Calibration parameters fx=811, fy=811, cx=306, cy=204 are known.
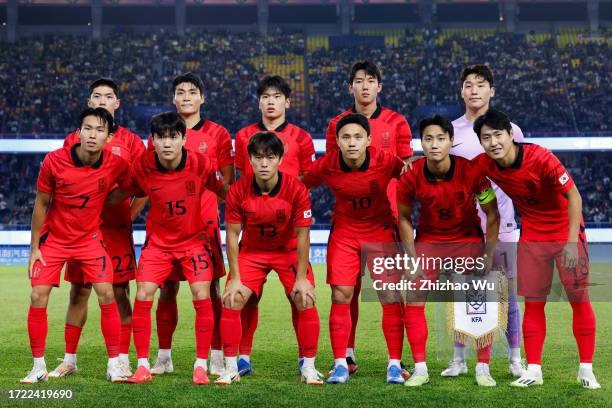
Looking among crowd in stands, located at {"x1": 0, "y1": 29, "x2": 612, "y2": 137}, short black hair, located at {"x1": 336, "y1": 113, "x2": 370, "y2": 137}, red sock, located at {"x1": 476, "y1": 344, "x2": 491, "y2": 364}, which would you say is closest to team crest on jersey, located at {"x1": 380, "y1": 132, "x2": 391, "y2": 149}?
short black hair, located at {"x1": 336, "y1": 113, "x2": 370, "y2": 137}

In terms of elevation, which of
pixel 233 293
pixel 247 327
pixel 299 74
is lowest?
pixel 247 327

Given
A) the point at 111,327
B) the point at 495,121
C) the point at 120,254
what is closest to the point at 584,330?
the point at 495,121

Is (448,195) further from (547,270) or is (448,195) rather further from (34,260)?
(34,260)

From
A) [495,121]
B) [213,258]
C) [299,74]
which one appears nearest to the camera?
[495,121]

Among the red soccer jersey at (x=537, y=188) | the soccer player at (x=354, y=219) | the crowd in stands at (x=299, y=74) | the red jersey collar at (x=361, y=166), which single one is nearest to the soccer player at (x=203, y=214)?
the soccer player at (x=354, y=219)

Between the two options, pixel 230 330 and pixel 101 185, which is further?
pixel 101 185

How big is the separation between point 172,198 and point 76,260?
0.81 m

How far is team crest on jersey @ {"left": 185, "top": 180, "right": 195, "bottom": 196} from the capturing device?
231 inches

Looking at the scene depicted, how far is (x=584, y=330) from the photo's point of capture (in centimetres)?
554

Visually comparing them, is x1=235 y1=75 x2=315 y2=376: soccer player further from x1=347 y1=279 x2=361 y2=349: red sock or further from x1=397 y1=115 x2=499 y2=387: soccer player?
x1=397 y1=115 x2=499 y2=387: soccer player

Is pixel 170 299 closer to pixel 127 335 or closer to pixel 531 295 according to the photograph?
pixel 127 335

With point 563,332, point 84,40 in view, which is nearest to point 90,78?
point 84,40

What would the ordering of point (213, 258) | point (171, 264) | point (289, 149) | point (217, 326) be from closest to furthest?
point (171, 264) < point (213, 258) < point (217, 326) < point (289, 149)

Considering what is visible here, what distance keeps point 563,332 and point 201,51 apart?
25683 millimetres
